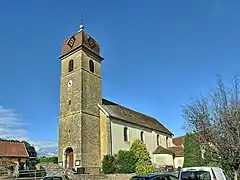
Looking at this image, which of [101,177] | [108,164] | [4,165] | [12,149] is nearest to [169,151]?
[108,164]

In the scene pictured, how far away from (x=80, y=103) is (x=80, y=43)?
23.9ft

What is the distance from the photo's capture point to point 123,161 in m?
31.7

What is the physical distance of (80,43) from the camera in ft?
112

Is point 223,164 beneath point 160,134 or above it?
beneath

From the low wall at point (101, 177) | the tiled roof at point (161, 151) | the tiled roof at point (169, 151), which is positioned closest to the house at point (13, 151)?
the low wall at point (101, 177)

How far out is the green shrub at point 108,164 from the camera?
3108cm

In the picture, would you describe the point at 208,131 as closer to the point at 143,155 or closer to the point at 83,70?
the point at 143,155

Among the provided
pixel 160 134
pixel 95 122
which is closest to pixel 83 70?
pixel 95 122

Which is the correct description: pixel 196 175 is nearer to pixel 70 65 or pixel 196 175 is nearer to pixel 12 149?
pixel 70 65

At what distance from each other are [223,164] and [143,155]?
718 inches

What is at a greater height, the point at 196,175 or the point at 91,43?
the point at 91,43

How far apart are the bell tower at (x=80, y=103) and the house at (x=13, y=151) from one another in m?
7.92

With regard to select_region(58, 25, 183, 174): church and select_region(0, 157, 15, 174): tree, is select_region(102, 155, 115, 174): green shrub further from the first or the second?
select_region(0, 157, 15, 174): tree

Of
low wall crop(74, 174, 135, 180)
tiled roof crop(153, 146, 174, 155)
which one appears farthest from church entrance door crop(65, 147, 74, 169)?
tiled roof crop(153, 146, 174, 155)
